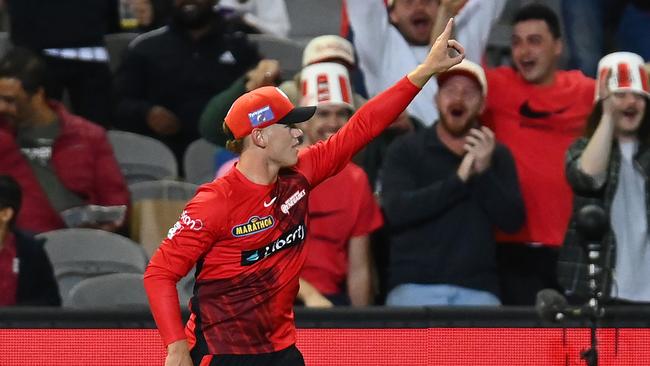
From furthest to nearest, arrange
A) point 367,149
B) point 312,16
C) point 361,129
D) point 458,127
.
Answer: point 312,16
point 367,149
point 458,127
point 361,129

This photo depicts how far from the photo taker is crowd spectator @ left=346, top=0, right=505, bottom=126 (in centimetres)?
806

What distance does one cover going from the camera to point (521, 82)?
7613mm

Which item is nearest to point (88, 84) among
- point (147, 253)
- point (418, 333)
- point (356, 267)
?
point (147, 253)

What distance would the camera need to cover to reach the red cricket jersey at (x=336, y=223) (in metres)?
6.95

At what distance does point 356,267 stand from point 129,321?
4.13 ft

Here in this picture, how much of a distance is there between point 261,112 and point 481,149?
1899 millimetres

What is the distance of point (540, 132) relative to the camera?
7.46 meters

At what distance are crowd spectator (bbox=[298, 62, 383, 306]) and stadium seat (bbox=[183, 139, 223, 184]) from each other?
4.03 ft

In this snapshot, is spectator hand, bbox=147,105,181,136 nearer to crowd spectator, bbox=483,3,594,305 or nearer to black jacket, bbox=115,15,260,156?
black jacket, bbox=115,15,260,156

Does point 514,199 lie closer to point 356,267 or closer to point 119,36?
point 356,267

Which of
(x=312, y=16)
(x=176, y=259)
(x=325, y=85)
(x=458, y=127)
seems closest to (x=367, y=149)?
(x=325, y=85)

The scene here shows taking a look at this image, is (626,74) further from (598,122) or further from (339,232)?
(339,232)

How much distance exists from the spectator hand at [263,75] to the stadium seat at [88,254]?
3.60 feet

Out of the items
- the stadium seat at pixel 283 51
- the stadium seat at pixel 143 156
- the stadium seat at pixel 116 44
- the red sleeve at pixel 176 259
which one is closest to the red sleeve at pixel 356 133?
the red sleeve at pixel 176 259
